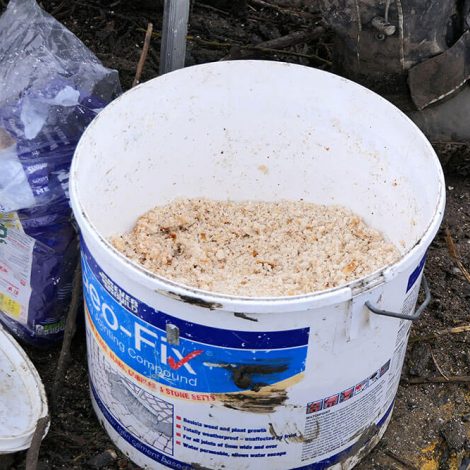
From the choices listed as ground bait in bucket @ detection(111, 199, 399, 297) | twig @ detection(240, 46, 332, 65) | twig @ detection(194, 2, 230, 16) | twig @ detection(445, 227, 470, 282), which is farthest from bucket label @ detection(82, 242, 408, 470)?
twig @ detection(194, 2, 230, 16)

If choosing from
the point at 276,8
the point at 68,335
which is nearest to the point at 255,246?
the point at 68,335

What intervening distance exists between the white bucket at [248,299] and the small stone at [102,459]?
0.16 ft

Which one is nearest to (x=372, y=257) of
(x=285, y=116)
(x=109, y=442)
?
(x=285, y=116)

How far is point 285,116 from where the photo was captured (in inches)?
76.4

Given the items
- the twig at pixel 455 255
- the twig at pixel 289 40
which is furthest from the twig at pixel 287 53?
the twig at pixel 455 255

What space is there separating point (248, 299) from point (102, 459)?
1.99 feet

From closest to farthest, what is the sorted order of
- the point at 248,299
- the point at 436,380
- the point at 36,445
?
1. the point at 248,299
2. the point at 36,445
3. the point at 436,380

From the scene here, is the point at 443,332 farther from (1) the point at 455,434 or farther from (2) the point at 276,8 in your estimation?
(2) the point at 276,8

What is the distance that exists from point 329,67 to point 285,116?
682 millimetres

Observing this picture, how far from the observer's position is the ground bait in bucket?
70.6 inches

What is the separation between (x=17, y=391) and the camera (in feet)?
5.96

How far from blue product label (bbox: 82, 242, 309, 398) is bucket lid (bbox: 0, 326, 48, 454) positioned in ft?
0.96

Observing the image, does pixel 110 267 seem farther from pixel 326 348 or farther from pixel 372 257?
pixel 372 257

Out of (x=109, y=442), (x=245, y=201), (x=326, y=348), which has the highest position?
(x=326, y=348)
